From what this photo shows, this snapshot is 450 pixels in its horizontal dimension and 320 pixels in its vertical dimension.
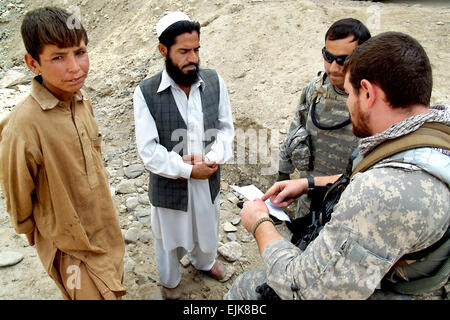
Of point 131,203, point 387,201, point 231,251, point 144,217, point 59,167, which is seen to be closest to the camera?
point 387,201

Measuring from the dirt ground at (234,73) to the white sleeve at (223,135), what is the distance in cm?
124

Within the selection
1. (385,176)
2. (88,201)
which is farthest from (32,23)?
(385,176)

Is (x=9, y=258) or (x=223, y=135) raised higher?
(x=223, y=135)

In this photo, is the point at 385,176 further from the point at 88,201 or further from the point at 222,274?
the point at 222,274

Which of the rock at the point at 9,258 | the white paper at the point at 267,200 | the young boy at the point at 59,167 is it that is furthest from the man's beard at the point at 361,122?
the rock at the point at 9,258

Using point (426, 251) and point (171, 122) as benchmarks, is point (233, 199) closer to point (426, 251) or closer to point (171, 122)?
point (171, 122)

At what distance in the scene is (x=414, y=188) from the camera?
3.58 feet

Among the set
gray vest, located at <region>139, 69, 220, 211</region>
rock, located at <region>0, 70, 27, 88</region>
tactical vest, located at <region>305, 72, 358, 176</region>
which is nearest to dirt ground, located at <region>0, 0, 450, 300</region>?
rock, located at <region>0, 70, 27, 88</region>

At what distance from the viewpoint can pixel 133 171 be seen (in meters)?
4.39

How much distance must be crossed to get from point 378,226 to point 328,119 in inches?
53.8

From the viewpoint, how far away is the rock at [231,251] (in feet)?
10.3

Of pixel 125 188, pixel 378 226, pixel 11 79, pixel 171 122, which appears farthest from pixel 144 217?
pixel 11 79

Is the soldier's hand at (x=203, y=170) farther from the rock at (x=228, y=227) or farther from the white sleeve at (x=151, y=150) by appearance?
the rock at (x=228, y=227)

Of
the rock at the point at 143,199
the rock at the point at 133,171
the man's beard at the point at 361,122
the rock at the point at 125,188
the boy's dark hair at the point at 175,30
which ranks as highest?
the boy's dark hair at the point at 175,30
